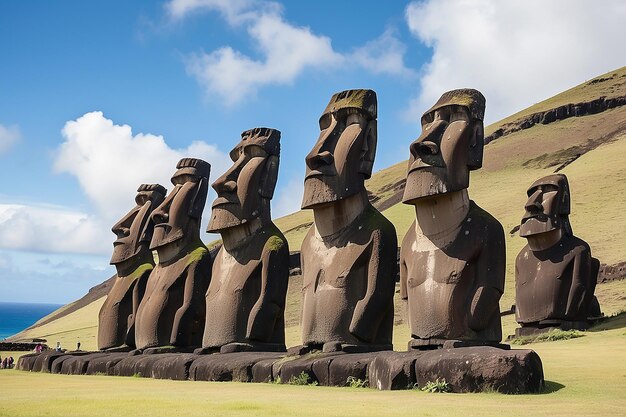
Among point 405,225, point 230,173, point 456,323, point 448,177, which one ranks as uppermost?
point 405,225

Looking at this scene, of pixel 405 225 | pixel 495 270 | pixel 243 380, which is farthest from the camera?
pixel 405 225

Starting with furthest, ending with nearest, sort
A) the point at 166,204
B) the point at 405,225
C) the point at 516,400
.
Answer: the point at 405,225 < the point at 166,204 < the point at 516,400

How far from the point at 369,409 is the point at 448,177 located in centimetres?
471

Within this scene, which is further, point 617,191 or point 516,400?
point 617,191

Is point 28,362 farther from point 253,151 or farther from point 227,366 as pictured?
point 227,366

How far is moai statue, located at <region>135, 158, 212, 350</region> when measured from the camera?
51.7 ft

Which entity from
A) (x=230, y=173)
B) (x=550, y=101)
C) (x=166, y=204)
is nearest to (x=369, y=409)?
(x=230, y=173)

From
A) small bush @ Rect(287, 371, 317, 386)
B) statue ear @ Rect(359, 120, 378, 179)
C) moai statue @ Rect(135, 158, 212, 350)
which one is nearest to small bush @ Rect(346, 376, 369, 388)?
small bush @ Rect(287, 371, 317, 386)

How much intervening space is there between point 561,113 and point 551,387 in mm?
66758

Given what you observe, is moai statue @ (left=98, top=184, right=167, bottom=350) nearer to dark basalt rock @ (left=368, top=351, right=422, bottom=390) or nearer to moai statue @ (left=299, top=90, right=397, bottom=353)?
moai statue @ (left=299, top=90, right=397, bottom=353)

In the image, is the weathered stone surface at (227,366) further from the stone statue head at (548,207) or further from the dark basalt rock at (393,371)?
the stone statue head at (548,207)

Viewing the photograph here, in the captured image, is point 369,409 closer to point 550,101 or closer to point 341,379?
point 341,379

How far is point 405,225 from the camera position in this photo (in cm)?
5003

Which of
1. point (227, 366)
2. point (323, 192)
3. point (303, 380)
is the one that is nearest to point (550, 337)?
point (323, 192)
